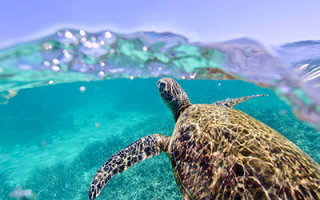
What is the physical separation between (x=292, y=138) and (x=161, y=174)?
9358 mm

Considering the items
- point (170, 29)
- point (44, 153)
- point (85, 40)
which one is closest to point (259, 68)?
point (170, 29)

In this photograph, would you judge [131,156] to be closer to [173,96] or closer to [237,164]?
[173,96]

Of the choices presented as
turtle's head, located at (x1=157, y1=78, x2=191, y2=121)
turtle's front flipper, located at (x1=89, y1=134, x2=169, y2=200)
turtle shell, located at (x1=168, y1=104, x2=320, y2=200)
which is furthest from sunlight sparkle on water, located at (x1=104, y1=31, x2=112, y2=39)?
turtle shell, located at (x1=168, y1=104, x2=320, y2=200)

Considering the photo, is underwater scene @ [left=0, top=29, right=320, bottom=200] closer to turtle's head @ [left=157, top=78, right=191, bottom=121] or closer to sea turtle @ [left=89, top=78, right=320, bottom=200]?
turtle's head @ [left=157, top=78, right=191, bottom=121]

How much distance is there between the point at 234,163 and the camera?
242 centimetres

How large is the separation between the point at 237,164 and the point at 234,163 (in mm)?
44

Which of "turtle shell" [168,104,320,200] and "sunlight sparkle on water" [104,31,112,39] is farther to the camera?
"sunlight sparkle on water" [104,31,112,39]

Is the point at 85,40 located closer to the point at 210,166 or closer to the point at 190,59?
the point at 190,59

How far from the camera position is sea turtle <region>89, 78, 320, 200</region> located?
2.09 m

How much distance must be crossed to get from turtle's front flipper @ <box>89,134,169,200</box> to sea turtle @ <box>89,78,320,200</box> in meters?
0.10

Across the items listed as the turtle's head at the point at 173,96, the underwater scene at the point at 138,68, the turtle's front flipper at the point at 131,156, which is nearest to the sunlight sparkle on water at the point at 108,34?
the underwater scene at the point at 138,68

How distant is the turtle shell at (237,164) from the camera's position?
2.08 m

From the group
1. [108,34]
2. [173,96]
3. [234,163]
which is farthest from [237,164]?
[108,34]

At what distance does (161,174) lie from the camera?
834cm
